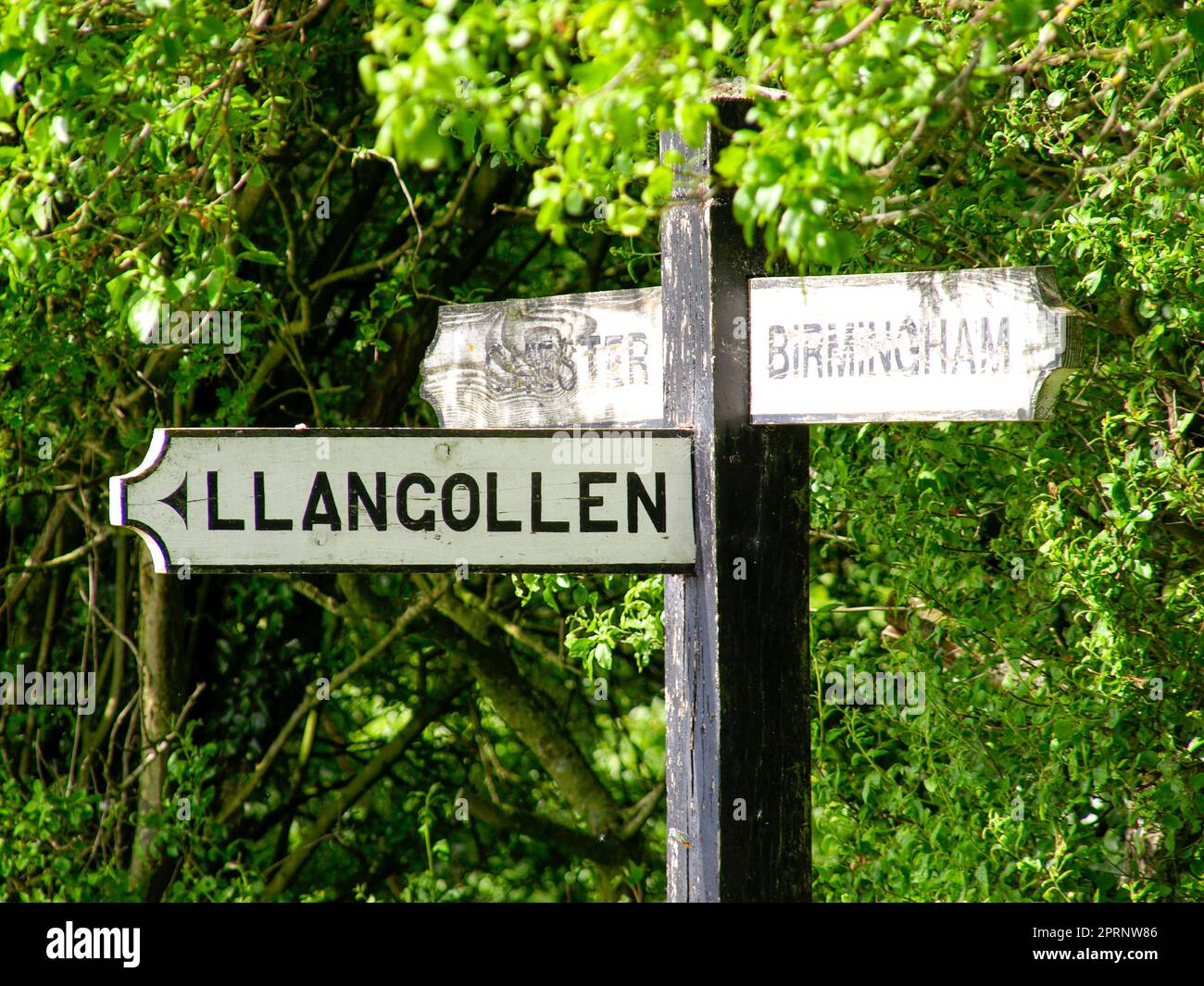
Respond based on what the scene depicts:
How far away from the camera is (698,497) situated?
2.22 metres

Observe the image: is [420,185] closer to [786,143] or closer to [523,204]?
[523,204]

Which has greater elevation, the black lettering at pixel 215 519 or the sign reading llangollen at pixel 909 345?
the sign reading llangollen at pixel 909 345

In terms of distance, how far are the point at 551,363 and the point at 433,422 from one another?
2.81 meters

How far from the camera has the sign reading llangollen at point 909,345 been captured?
6.79 ft

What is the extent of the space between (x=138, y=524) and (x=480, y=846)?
12.3 feet

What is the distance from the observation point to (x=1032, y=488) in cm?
307

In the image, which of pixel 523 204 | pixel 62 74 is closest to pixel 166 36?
pixel 62 74

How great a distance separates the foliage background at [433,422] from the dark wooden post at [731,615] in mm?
202

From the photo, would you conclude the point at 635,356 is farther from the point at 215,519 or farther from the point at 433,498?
the point at 215,519

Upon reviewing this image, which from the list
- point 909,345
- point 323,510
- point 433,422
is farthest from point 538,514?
point 433,422

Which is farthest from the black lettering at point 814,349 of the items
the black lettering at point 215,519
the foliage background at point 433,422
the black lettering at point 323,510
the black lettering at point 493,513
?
the black lettering at point 215,519

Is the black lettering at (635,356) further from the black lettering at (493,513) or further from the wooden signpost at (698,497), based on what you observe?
the black lettering at (493,513)

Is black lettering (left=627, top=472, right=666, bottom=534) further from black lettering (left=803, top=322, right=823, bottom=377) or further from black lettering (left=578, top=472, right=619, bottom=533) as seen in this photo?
black lettering (left=803, top=322, right=823, bottom=377)

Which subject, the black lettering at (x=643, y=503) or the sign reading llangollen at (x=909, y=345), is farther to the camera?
the black lettering at (x=643, y=503)
